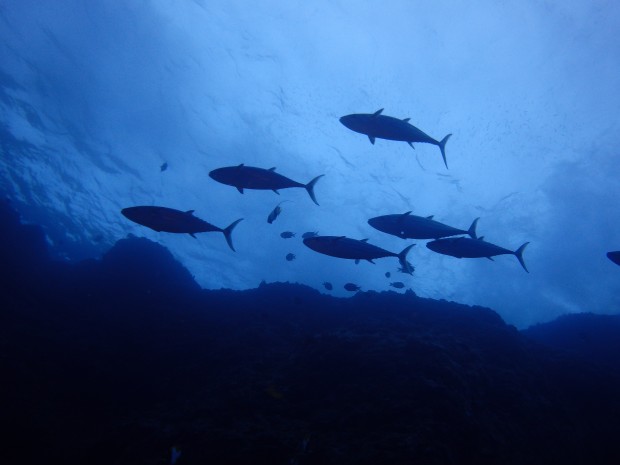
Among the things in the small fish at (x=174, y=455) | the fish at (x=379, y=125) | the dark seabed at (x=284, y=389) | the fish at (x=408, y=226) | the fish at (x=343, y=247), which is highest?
the fish at (x=379, y=125)

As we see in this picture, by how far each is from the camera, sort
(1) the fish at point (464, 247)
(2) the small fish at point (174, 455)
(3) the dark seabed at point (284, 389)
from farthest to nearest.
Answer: (1) the fish at point (464, 247) → (3) the dark seabed at point (284, 389) → (2) the small fish at point (174, 455)

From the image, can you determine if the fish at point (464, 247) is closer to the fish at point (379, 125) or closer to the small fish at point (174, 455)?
the fish at point (379, 125)

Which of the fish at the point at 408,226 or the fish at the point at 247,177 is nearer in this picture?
the fish at the point at 408,226

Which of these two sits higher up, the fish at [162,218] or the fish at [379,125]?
the fish at [379,125]

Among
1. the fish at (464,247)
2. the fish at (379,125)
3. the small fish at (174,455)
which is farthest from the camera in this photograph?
the fish at (464,247)

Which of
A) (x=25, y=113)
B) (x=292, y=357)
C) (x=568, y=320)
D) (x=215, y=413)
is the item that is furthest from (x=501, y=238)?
(x=25, y=113)

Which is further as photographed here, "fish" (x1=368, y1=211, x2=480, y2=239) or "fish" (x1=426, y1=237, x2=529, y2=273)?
"fish" (x1=426, y1=237, x2=529, y2=273)

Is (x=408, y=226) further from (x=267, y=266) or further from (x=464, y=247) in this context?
(x=267, y=266)

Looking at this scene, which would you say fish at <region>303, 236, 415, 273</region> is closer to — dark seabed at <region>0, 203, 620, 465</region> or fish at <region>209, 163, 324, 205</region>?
fish at <region>209, 163, 324, 205</region>

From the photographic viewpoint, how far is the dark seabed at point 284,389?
4.44 meters

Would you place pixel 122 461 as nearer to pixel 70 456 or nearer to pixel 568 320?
pixel 70 456

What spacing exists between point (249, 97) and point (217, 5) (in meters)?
5.73

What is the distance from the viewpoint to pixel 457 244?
4605 millimetres

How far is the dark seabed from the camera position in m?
4.44
